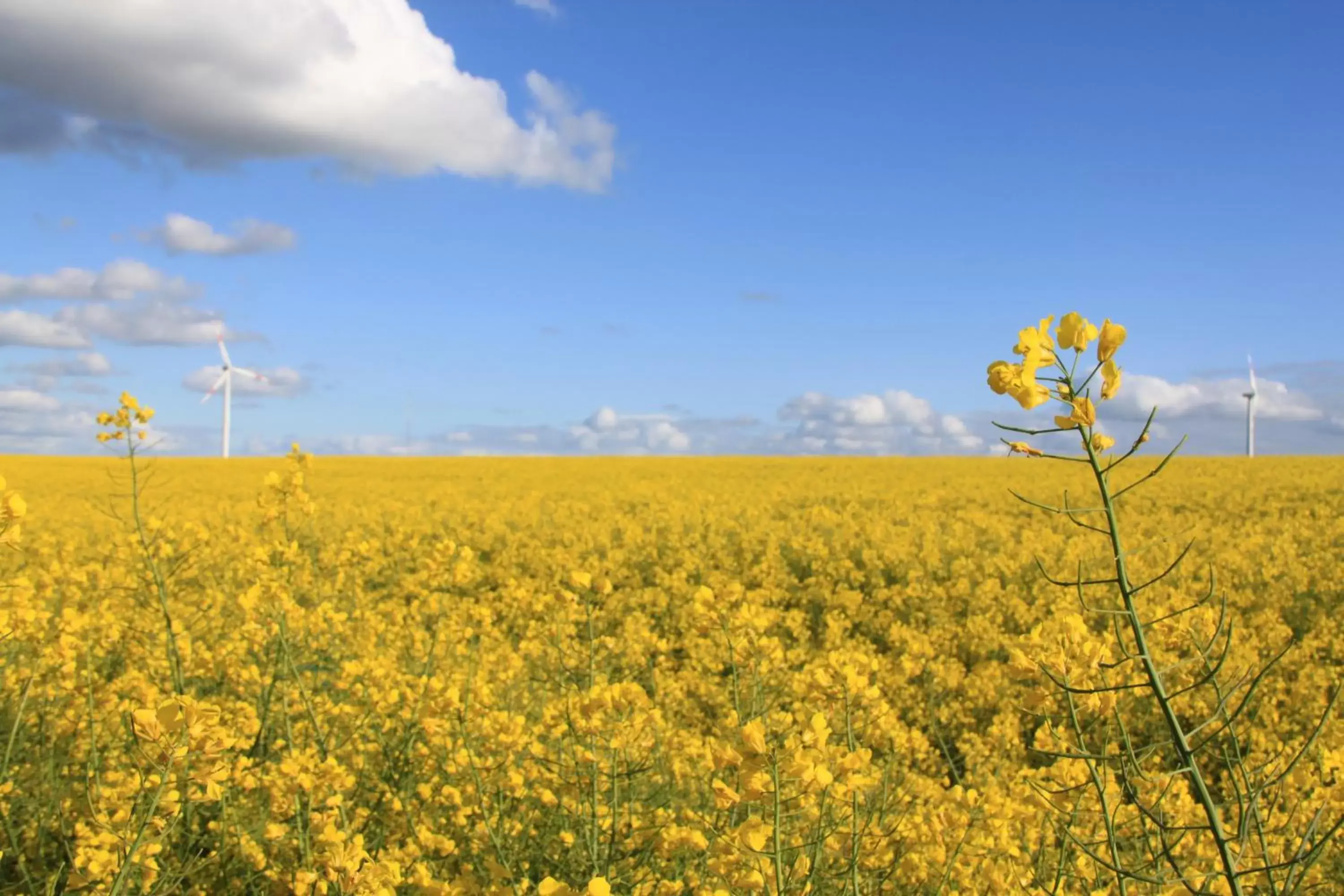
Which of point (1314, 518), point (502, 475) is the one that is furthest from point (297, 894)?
point (502, 475)

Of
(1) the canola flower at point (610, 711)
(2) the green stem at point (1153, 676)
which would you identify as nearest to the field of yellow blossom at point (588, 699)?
(1) the canola flower at point (610, 711)

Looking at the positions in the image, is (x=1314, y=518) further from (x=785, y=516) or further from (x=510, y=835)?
(x=510, y=835)

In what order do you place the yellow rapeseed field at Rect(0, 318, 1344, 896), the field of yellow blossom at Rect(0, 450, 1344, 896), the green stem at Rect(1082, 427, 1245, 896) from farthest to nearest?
the field of yellow blossom at Rect(0, 450, 1344, 896), the yellow rapeseed field at Rect(0, 318, 1344, 896), the green stem at Rect(1082, 427, 1245, 896)

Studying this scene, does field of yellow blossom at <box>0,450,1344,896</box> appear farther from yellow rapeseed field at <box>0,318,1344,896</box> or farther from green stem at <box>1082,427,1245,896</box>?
green stem at <box>1082,427,1245,896</box>

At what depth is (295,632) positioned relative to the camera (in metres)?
5.04

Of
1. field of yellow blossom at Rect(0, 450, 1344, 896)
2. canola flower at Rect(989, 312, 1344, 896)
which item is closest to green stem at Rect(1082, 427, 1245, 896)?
canola flower at Rect(989, 312, 1344, 896)

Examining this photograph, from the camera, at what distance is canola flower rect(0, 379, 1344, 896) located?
2209 mm

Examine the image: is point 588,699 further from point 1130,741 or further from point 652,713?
point 1130,741

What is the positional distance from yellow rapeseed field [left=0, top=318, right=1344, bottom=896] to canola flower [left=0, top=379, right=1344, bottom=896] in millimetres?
27

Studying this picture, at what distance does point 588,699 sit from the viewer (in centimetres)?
235

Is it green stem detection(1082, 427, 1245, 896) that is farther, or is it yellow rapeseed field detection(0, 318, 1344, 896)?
yellow rapeseed field detection(0, 318, 1344, 896)

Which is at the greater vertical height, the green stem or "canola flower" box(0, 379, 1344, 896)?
the green stem

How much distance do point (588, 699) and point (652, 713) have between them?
29.9 inches

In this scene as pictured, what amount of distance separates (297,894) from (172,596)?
20.8 ft
